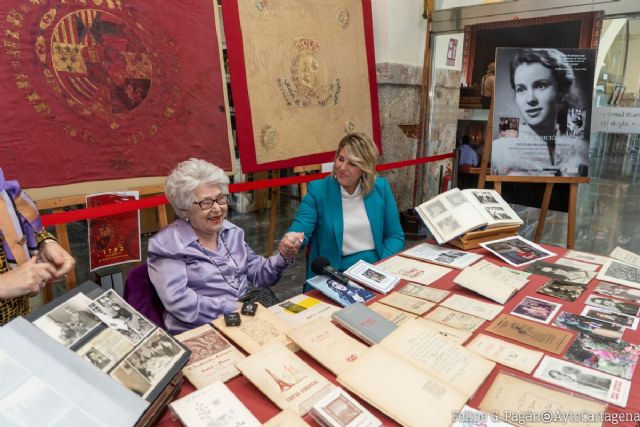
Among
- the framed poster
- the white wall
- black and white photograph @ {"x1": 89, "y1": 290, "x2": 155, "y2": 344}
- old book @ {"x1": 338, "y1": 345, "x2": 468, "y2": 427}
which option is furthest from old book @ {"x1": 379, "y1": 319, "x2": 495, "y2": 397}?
the white wall

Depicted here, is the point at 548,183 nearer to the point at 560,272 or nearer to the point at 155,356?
the point at 560,272

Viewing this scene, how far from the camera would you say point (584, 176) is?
334 cm

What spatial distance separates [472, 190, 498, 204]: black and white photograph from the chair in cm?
196

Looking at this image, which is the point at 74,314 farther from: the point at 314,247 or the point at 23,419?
the point at 314,247

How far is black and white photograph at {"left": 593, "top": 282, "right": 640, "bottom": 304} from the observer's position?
169 cm

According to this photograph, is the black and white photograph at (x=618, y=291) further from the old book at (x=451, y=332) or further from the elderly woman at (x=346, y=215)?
the elderly woman at (x=346, y=215)

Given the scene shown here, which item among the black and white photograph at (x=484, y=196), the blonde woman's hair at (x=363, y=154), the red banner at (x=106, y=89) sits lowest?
the black and white photograph at (x=484, y=196)

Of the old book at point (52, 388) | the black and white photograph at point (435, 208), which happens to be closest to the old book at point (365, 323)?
the old book at point (52, 388)

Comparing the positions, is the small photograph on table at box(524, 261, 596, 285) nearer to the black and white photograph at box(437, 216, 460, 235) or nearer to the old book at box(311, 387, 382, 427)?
the black and white photograph at box(437, 216, 460, 235)

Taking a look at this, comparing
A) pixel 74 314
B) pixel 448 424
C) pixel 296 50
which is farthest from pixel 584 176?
pixel 74 314

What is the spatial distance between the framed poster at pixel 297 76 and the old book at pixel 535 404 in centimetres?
248

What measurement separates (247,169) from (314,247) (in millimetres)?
933

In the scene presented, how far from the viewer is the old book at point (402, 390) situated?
3.19 ft

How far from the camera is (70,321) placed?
94cm
